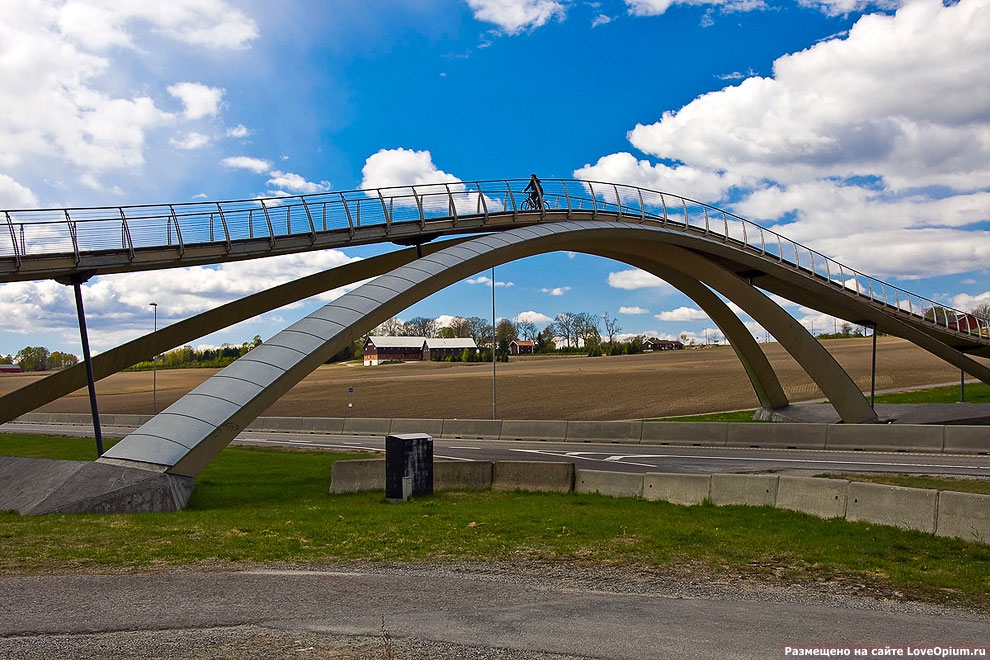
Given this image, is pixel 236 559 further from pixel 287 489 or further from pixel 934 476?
pixel 934 476

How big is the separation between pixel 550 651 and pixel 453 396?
60172 millimetres

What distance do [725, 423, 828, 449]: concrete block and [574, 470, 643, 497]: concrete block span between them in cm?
1286

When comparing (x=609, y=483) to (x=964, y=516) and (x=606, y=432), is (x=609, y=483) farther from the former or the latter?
(x=606, y=432)

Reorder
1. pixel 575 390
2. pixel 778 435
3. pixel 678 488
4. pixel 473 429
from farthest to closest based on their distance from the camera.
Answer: pixel 575 390 < pixel 473 429 < pixel 778 435 < pixel 678 488

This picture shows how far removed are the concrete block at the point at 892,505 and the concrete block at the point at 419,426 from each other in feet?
84.8

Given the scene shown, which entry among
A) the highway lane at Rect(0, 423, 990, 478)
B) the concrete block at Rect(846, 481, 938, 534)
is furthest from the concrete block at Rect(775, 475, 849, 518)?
the highway lane at Rect(0, 423, 990, 478)

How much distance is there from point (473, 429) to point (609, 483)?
805 inches

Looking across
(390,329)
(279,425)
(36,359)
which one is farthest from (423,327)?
(279,425)

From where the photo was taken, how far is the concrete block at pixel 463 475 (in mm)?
16781

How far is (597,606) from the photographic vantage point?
7508mm

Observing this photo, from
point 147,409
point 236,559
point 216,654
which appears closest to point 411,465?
point 236,559

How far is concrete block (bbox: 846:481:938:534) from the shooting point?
1051cm

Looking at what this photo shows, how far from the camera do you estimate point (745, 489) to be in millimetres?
13477

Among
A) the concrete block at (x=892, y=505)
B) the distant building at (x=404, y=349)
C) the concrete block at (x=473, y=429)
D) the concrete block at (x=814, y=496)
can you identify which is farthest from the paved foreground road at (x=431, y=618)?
the distant building at (x=404, y=349)
